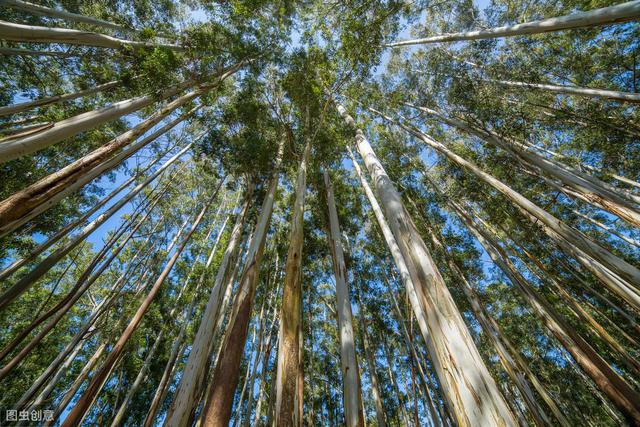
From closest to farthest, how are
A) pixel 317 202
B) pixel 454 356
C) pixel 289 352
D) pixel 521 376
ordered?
1. pixel 454 356
2. pixel 289 352
3. pixel 521 376
4. pixel 317 202

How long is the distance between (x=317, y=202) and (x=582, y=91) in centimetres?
681

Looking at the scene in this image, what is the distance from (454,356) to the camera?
1.33m

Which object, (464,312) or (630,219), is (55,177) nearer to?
(630,219)

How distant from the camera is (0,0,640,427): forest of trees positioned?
103 inches

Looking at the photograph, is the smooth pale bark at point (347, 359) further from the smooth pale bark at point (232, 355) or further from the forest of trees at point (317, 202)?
the smooth pale bark at point (232, 355)

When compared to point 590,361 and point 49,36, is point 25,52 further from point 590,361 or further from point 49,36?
point 590,361

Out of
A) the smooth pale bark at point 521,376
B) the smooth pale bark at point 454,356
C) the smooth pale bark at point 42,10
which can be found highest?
the smooth pale bark at point 42,10

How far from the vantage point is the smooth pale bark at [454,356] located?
44.6 inches

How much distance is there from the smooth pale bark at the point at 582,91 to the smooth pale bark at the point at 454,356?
556cm

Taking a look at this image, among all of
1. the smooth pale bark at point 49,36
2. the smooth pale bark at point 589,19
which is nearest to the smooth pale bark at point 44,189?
the smooth pale bark at point 49,36

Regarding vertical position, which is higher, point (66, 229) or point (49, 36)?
point (49, 36)

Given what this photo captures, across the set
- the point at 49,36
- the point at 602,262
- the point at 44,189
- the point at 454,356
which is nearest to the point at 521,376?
the point at 602,262

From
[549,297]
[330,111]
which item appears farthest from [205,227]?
[549,297]

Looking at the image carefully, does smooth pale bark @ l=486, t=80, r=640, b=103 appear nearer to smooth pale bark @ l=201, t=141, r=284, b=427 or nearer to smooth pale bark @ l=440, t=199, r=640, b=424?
smooth pale bark @ l=440, t=199, r=640, b=424
